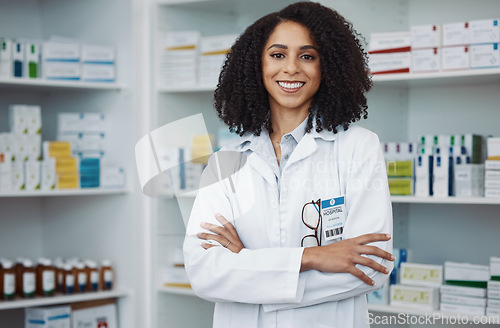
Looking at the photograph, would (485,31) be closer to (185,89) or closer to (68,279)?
(185,89)

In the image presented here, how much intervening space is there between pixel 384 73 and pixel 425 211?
2.60 ft

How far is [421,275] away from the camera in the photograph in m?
2.56

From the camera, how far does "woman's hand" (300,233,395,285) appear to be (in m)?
1.44

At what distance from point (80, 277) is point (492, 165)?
208cm

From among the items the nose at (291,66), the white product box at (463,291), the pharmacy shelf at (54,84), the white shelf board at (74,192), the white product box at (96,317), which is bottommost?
the white product box at (96,317)

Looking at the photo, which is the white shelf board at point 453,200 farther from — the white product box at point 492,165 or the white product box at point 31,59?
the white product box at point 31,59

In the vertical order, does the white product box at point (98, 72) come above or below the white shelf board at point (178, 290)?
above

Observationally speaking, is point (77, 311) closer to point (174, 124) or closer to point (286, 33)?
point (174, 124)

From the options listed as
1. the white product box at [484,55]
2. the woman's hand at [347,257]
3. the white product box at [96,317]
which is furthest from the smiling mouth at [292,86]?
the white product box at [96,317]

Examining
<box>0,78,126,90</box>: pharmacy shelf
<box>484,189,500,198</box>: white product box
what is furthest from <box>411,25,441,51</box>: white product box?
<box>0,78,126,90</box>: pharmacy shelf

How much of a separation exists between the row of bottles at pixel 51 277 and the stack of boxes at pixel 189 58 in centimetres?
106

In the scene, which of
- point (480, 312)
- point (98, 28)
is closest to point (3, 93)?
point (98, 28)

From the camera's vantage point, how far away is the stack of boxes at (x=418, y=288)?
8.25 ft

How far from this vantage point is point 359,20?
2.69 metres
